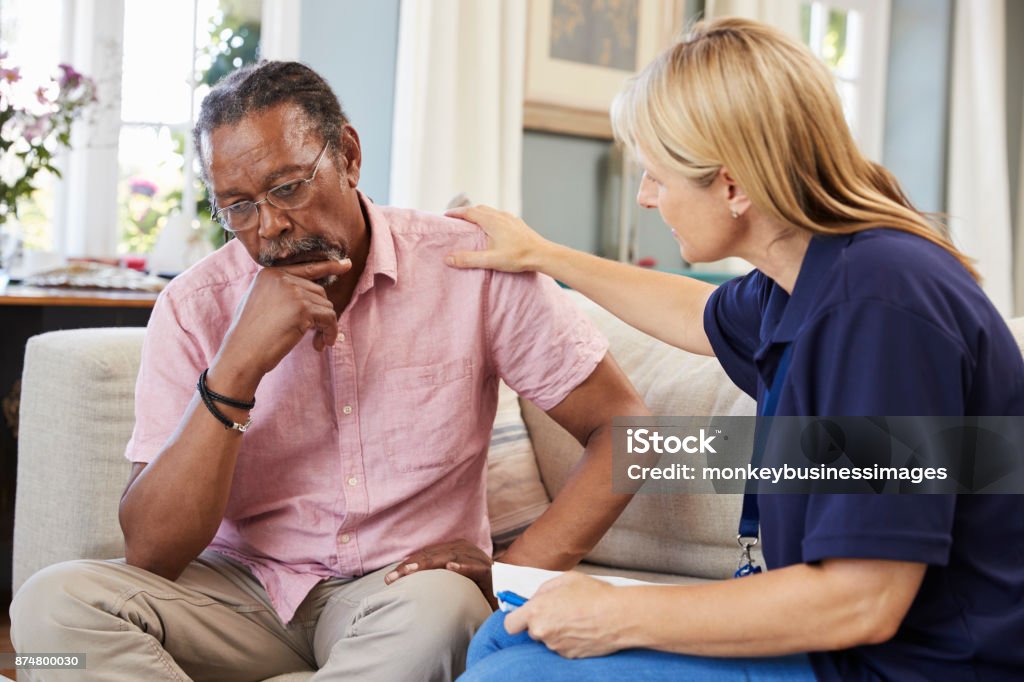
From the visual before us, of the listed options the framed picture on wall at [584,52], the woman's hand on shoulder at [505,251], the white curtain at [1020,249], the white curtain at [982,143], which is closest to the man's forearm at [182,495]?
the woman's hand on shoulder at [505,251]

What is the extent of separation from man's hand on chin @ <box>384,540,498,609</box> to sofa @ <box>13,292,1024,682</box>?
43cm

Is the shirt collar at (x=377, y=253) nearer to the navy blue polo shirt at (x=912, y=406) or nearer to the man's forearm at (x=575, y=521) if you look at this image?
the man's forearm at (x=575, y=521)

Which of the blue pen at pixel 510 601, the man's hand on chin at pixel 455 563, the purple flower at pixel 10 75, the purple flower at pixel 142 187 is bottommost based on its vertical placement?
the man's hand on chin at pixel 455 563

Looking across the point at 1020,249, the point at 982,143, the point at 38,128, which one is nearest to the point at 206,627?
the point at 38,128

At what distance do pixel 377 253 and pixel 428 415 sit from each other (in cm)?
25

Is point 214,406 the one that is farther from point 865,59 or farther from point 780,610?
point 865,59

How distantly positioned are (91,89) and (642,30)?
7.61 ft

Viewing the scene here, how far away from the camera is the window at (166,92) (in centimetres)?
346

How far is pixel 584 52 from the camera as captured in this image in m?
4.14

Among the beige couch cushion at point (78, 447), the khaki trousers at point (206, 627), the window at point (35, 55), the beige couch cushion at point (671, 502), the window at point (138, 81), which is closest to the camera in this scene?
the khaki trousers at point (206, 627)

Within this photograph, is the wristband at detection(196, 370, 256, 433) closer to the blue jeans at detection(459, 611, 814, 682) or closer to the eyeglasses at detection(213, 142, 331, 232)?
the eyeglasses at detection(213, 142, 331, 232)

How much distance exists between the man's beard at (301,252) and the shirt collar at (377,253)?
6 cm

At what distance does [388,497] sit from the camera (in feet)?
5.05

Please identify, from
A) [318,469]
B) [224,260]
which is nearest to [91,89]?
[224,260]
